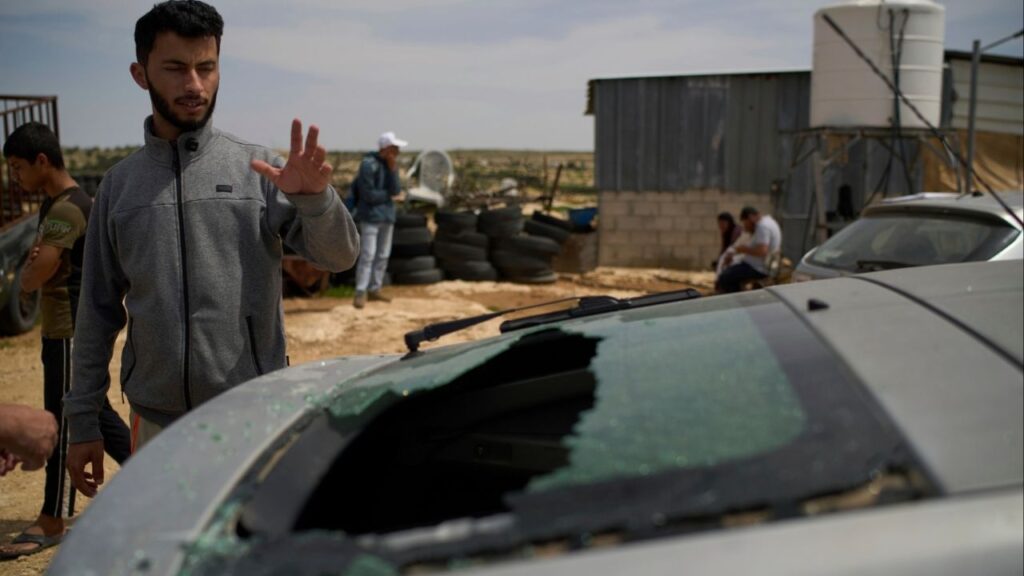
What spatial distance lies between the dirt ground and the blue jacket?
112cm

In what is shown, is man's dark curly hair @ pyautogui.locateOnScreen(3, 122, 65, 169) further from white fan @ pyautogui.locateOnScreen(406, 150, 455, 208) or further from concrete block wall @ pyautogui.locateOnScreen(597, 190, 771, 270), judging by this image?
white fan @ pyautogui.locateOnScreen(406, 150, 455, 208)

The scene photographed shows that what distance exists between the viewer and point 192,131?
8.58ft

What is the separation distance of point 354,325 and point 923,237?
6.02m

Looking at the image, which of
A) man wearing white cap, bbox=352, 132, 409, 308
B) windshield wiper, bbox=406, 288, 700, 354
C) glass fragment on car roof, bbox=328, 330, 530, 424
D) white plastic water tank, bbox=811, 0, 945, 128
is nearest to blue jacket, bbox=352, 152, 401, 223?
man wearing white cap, bbox=352, 132, 409, 308

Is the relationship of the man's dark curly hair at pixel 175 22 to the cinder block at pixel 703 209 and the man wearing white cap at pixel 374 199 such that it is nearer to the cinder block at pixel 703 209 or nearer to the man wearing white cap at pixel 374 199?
the man wearing white cap at pixel 374 199

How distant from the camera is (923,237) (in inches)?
237

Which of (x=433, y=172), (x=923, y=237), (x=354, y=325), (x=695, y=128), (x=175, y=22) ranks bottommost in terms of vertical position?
(x=354, y=325)

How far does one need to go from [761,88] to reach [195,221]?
1451 cm

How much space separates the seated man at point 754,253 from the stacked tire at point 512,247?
422 cm

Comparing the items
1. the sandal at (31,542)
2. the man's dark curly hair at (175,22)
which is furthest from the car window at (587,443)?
the sandal at (31,542)

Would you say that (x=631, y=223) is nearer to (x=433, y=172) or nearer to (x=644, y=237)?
(x=644, y=237)

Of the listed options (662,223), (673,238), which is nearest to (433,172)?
(662,223)

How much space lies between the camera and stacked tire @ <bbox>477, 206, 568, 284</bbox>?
13867mm

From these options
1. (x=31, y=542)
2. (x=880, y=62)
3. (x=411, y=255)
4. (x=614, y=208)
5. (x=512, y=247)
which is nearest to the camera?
(x=31, y=542)
